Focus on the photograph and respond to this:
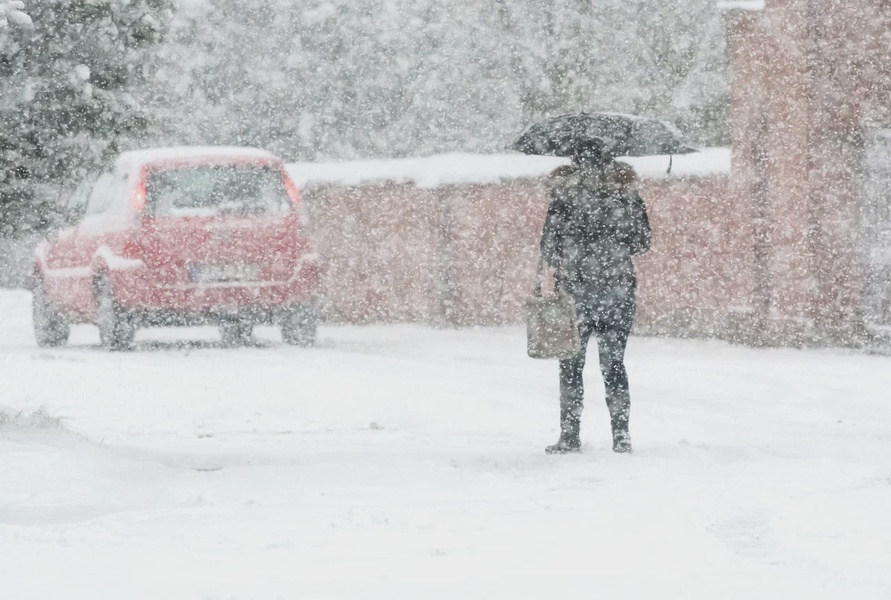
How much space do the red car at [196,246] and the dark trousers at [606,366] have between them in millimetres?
6541

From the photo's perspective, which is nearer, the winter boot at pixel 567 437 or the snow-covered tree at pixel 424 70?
the winter boot at pixel 567 437

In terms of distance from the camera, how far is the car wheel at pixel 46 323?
1762 centimetres

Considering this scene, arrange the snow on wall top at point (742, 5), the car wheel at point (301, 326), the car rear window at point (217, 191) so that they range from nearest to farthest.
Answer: the car rear window at point (217, 191) → the car wheel at point (301, 326) → the snow on wall top at point (742, 5)

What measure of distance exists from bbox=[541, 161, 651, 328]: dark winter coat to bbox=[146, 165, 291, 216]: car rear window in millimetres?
6764

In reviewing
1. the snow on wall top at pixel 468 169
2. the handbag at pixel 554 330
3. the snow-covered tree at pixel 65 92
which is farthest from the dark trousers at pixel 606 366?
the snow on wall top at pixel 468 169

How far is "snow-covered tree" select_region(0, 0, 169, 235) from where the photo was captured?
9766mm

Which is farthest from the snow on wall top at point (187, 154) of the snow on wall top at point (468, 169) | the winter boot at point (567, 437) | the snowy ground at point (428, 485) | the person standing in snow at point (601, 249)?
the winter boot at point (567, 437)

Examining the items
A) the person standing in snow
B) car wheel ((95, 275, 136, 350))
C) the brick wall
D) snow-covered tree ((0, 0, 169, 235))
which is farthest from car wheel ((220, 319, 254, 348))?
the person standing in snow

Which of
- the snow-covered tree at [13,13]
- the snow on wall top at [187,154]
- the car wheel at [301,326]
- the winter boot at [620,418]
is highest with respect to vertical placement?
the snow-covered tree at [13,13]

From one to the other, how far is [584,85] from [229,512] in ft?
94.0

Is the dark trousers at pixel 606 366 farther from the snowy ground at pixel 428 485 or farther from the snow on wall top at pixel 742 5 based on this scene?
the snow on wall top at pixel 742 5

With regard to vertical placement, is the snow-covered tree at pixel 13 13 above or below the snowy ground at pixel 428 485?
above

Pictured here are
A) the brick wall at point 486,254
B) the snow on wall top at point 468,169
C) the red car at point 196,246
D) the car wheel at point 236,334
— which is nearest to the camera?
the red car at point 196,246

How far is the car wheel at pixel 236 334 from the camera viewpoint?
1739 cm
